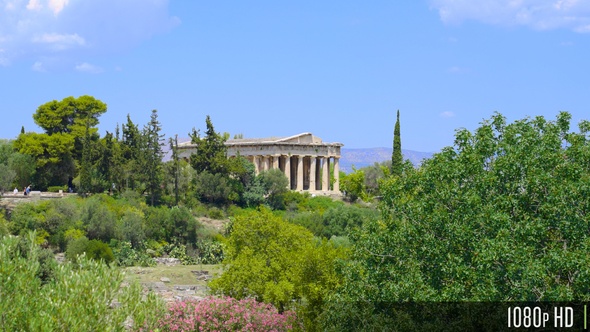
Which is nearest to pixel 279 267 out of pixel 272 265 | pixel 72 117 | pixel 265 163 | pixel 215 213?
pixel 272 265

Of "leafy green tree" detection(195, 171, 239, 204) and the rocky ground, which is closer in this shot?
the rocky ground

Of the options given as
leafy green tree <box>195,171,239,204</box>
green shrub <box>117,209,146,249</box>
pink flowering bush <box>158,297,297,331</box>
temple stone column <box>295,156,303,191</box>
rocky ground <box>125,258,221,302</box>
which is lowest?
rocky ground <box>125,258,221,302</box>

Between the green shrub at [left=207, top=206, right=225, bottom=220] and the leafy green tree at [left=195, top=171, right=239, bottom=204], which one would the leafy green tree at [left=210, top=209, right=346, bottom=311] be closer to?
the green shrub at [left=207, top=206, right=225, bottom=220]

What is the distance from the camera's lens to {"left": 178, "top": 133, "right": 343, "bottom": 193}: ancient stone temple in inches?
3113

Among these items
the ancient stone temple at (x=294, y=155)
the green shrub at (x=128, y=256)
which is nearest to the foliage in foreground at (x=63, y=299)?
the green shrub at (x=128, y=256)

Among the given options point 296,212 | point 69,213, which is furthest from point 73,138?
point 296,212

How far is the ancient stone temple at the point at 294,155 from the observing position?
79062 mm

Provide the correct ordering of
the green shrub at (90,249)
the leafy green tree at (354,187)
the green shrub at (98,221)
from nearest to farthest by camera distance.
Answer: the green shrub at (90,249), the green shrub at (98,221), the leafy green tree at (354,187)

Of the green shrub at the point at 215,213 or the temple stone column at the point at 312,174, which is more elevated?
the temple stone column at the point at 312,174

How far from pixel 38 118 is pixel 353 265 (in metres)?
45.9

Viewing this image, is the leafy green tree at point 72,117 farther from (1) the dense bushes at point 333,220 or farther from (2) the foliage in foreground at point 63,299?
(2) the foliage in foreground at point 63,299

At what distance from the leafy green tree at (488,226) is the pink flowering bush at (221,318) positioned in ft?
10.2

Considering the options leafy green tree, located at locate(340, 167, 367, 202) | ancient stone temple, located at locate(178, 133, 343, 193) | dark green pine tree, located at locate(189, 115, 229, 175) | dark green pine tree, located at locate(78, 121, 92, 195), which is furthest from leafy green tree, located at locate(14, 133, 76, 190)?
leafy green tree, located at locate(340, 167, 367, 202)

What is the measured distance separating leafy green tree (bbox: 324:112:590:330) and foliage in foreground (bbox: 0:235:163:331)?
26.9ft
